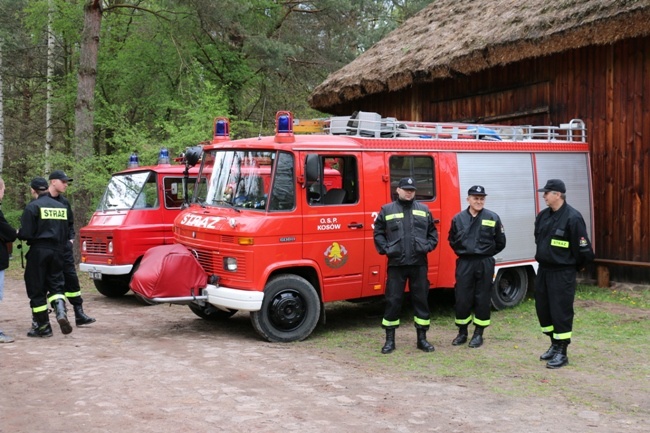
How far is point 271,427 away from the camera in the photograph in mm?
4887

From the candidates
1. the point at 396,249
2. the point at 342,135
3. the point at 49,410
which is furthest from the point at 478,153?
the point at 49,410

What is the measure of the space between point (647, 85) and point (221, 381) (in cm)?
854

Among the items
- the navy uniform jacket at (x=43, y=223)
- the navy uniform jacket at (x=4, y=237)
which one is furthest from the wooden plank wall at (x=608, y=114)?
the navy uniform jacket at (x=4, y=237)

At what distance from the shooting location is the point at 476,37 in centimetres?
1330

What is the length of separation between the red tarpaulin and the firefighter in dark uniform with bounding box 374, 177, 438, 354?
216cm

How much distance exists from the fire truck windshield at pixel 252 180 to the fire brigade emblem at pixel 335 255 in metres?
0.75

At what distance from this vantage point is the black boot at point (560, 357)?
268 inches

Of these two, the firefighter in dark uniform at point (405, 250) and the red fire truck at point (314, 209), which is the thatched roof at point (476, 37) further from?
the firefighter in dark uniform at point (405, 250)

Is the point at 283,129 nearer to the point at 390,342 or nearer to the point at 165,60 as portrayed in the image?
the point at 390,342

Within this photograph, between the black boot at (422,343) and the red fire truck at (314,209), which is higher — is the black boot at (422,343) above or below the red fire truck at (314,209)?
below

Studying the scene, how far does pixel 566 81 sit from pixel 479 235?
5.81 meters

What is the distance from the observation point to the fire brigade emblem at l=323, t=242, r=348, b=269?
8.22m

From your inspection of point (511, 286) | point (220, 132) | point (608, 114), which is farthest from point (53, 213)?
point (608, 114)

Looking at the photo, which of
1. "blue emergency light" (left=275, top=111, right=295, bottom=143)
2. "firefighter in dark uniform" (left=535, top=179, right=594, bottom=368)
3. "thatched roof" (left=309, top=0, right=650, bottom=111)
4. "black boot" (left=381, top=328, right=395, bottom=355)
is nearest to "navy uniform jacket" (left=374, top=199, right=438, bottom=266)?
"black boot" (left=381, top=328, right=395, bottom=355)
